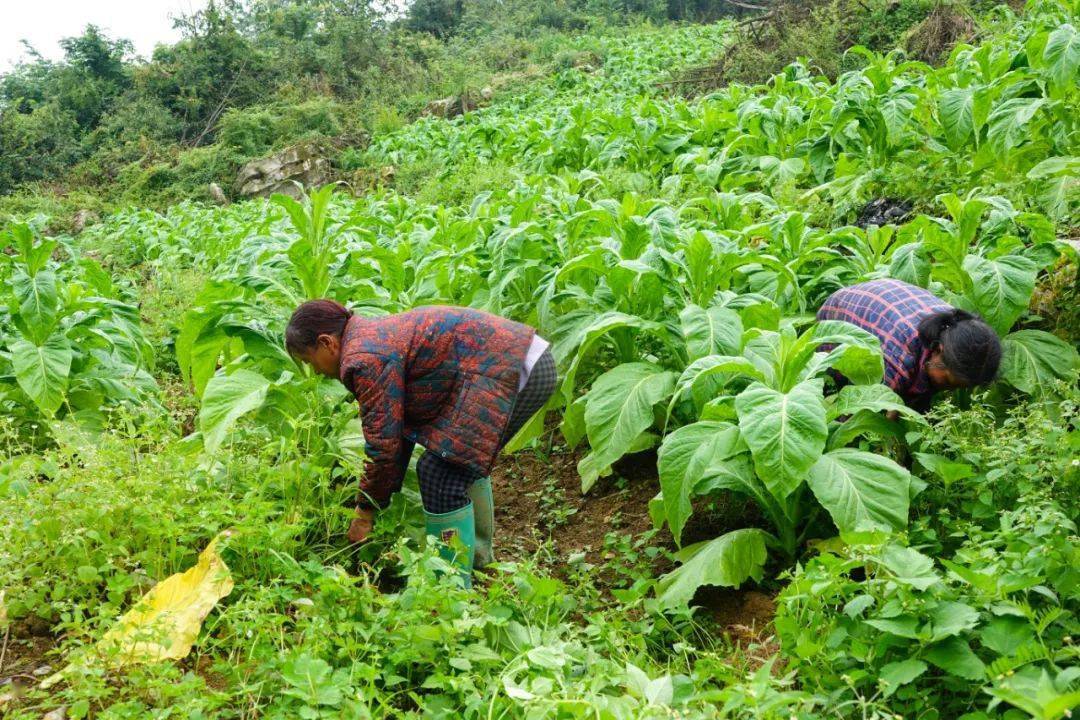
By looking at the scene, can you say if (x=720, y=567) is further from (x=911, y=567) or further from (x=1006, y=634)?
(x=1006, y=634)

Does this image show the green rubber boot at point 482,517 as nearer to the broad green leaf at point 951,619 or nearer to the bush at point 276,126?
the broad green leaf at point 951,619

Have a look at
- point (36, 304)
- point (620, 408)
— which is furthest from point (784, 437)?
point (36, 304)

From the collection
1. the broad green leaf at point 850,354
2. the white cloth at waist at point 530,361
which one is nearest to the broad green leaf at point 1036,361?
the broad green leaf at point 850,354

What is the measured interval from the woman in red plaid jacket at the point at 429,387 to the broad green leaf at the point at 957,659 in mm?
1760

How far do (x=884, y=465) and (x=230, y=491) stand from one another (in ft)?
8.75

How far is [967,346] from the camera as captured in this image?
354cm

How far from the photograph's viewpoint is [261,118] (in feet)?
72.6

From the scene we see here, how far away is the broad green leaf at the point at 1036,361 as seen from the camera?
3.92m

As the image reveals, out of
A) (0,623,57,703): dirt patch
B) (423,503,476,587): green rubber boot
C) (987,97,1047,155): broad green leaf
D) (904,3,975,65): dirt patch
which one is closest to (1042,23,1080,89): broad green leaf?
(987,97,1047,155): broad green leaf

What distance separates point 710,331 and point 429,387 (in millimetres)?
1339

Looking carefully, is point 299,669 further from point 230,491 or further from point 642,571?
point 642,571

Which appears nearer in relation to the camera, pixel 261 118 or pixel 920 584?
pixel 920 584

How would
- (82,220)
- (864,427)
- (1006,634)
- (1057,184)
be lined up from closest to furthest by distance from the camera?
(1006,634), (864,427), (1057,184), (82,220)

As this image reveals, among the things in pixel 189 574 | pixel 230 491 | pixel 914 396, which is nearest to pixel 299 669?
pixel 189 574
